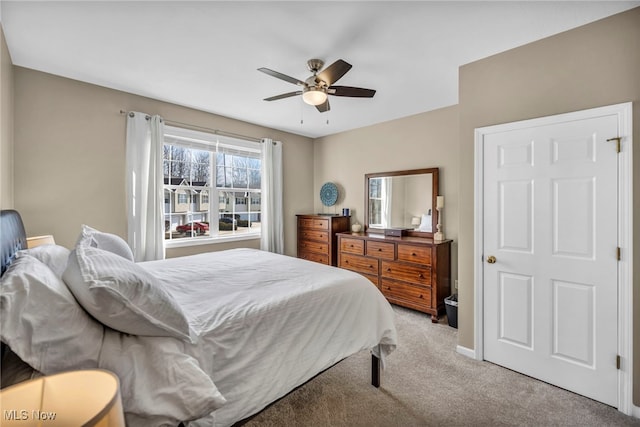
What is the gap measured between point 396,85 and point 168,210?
10.8 feet

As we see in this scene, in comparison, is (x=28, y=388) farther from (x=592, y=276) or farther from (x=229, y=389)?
(x=592, y=276)

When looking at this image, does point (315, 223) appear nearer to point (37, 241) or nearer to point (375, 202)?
point (375, 202)

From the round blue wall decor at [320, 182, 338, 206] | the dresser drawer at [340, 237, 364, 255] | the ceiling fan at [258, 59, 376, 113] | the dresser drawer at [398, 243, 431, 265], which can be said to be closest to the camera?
the ceiling fan at [258, 59, 376, 113]

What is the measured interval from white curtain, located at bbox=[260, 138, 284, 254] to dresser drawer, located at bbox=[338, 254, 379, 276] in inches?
45.4

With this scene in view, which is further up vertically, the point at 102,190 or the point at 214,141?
the point at 214,141

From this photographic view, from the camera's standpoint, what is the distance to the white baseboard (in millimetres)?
2541

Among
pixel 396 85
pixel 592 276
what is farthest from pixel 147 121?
pixel 592 276

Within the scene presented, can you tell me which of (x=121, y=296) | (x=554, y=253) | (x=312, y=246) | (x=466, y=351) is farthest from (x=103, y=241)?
(x=554, y=253)

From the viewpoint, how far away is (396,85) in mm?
3096

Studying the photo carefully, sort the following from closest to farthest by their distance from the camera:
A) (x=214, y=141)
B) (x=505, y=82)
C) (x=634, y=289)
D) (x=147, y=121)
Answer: (x=634, y=289), (x=505, y=82), (x=147, y=121), (x=214, y=141)

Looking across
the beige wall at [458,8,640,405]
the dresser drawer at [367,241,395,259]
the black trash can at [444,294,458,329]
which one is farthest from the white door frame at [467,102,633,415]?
the dresser drawer at [367,241,395,259]

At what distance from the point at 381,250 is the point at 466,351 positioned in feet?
5.16

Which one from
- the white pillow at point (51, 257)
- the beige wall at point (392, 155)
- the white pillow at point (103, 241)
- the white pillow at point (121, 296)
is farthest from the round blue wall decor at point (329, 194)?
the white pillow at point (121, 296)

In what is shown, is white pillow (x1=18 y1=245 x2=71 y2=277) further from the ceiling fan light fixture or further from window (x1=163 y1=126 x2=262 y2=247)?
window (x1=163 y1=126 x2=262 y2=247)
